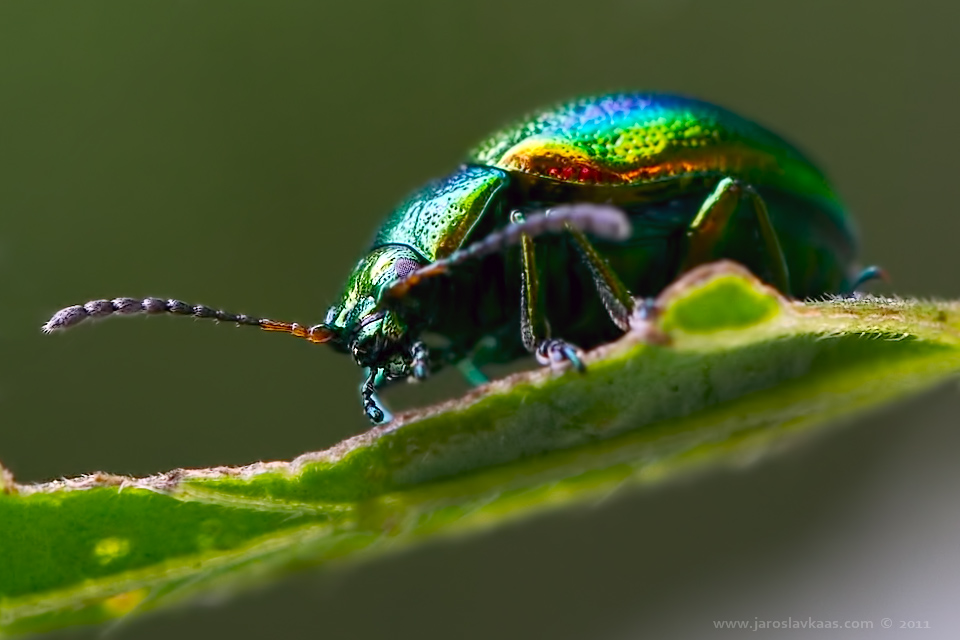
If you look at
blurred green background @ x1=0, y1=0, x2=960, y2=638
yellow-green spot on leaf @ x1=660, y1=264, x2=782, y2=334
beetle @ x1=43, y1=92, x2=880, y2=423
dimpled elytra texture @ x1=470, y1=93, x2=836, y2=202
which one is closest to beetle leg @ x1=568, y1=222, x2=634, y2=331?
beetle @ x1=43, y1=92, x2=880, y2=423

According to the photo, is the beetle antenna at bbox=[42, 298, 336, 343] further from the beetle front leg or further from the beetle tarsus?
the beetle tarsus

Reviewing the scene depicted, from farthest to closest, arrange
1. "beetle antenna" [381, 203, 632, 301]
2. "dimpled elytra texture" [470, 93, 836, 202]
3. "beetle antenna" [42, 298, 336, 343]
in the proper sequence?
"dimpled elytra texture" [470, 93, 836, 202], "beetle antenna" [42, 298, 336, 343], "beetle antenna" [381, 203, 632, 301]

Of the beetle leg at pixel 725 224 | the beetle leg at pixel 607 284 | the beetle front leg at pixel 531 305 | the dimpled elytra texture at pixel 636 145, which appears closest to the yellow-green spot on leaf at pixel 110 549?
the beetle front leg at pixel 531 305

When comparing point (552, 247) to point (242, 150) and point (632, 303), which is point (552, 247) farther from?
point (242, 150)

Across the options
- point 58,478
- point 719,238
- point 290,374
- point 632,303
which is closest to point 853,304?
point 632,303

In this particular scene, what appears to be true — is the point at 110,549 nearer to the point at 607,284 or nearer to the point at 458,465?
the point at 458,465

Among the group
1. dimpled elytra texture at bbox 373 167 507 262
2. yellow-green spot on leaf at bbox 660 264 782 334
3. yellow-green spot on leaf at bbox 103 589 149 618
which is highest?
dimpled elytra texture at bbox 373 167 507 262
